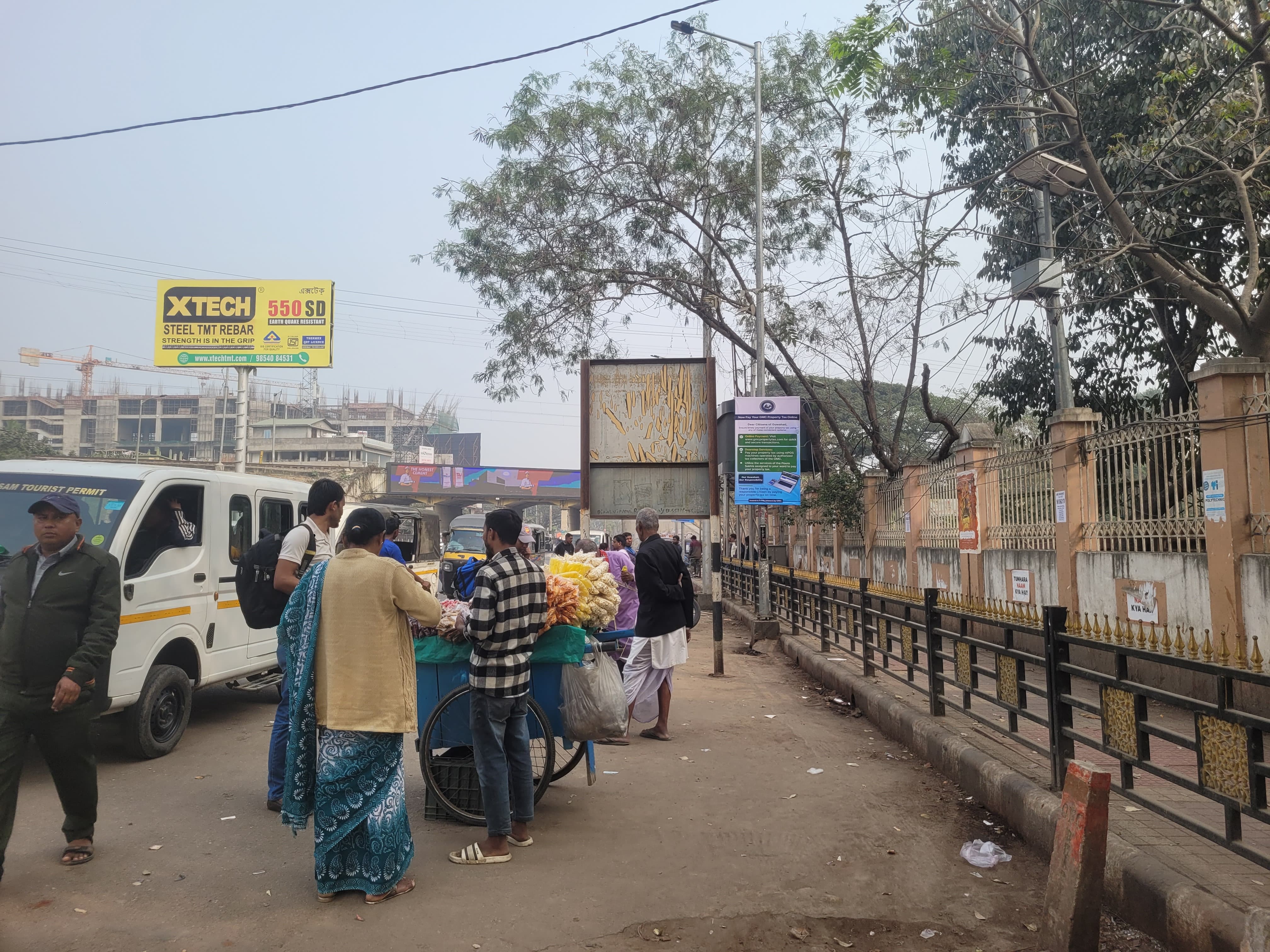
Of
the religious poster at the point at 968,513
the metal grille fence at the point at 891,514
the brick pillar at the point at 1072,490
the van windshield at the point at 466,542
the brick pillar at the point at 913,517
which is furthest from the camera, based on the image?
the van windshield at the point at 466,542

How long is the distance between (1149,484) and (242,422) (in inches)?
1261

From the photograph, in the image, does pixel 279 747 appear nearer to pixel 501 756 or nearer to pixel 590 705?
pixel 501 756

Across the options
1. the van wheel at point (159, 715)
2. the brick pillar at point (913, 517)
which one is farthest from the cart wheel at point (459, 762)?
the brick pillar at point (913, 517)

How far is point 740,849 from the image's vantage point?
4.69m

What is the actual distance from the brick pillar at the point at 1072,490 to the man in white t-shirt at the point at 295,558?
23.6 ft

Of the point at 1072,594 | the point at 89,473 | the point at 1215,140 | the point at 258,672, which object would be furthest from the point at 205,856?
the point at 1215,140

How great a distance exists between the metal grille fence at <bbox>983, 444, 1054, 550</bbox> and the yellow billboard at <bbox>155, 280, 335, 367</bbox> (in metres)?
28.3

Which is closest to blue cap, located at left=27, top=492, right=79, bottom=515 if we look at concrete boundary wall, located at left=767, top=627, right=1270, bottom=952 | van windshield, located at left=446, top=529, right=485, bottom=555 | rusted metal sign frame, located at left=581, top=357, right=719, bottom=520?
concrete boundary wall, located at left=767, top=627, right=1270, bottom=952

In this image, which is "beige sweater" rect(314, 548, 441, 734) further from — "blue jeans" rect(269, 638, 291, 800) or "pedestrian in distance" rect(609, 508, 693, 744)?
"pedestrian in distance" rect(609, 508, 693, 744)

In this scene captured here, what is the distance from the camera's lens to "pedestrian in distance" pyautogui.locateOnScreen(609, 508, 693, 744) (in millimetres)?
7477

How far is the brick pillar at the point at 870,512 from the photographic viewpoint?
16234 mm

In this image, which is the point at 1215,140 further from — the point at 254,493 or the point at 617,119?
the point at 617,119

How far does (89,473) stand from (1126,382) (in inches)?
560

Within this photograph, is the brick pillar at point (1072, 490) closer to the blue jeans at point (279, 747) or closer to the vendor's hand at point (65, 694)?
the blue jeans at point (279, 747)
